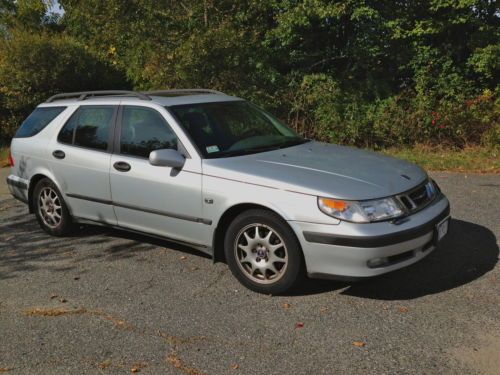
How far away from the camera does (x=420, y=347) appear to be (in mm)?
3547

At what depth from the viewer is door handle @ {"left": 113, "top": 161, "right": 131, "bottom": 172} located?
5.20 metres

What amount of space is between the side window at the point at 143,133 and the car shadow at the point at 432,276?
175cm

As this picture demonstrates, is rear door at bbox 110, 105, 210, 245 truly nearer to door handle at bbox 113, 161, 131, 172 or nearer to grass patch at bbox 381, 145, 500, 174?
door handle at bbox 113, 161, 131, 172

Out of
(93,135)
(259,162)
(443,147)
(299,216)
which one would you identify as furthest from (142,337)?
(443,147)

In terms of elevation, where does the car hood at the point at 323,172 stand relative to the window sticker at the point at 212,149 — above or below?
below

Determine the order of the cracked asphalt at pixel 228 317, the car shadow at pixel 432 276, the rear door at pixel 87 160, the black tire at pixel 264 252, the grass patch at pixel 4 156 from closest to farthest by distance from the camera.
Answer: the cracked asphalt at pixel 228 317
the black tire at pixel 264 252
the car shadow at pixel 432 276
the rear door at pixel 87 160
the grass patch at pixel 4 156

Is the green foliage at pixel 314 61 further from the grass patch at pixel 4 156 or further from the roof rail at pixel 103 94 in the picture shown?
the roof rail at pixel 103 94

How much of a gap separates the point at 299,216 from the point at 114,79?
12712 millimetres

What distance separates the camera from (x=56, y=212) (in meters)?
6.19

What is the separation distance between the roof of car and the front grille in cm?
216

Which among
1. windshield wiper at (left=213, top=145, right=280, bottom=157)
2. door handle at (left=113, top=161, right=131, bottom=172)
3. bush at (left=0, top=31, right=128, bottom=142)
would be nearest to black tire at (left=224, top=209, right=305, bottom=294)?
windshield wiper at (left=213, top=145, right=280, bottom=157)

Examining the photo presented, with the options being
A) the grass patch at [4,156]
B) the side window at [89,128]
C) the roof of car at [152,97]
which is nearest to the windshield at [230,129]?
the roof of car at [152,97]

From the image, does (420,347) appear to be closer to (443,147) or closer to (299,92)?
(443,147)

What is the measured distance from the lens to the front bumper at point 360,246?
396 centimetres
